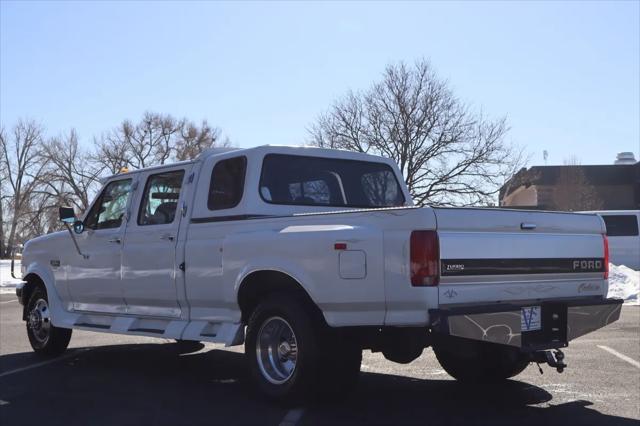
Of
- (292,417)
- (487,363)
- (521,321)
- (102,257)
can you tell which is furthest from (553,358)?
(102,257)

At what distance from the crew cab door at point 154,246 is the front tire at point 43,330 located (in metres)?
1.66

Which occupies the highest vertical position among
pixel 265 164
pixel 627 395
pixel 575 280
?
pixel 265 164

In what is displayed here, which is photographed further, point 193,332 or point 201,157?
point 201,157

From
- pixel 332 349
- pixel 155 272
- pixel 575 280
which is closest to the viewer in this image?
pixel 332 349

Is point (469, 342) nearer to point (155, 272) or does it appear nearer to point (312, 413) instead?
point (312, 413)

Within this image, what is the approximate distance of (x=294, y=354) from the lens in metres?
5.53

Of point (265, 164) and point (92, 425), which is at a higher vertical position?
point (265, 164)

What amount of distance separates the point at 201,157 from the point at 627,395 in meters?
4.47

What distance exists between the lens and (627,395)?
6.23 m

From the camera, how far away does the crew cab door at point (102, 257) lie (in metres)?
7.49

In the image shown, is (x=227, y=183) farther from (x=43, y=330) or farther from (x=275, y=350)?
(x=43, y=330)

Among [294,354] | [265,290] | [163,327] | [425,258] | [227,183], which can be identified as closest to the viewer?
[425,258]

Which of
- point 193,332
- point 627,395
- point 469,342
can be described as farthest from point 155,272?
point 627,395

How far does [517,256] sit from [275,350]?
204 centimetres
